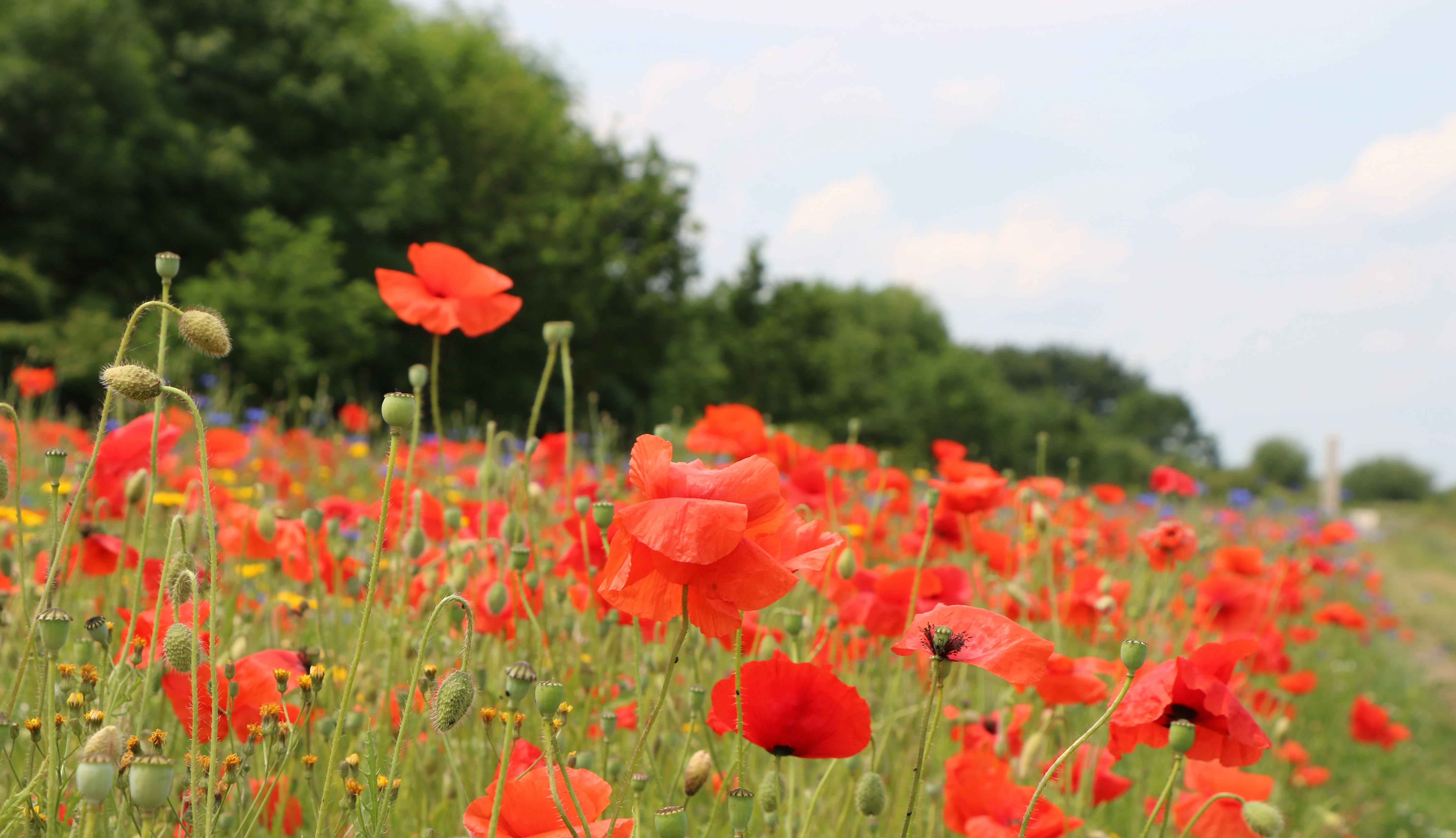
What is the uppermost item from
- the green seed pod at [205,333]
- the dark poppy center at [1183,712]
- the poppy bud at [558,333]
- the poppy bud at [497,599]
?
the poppy bud at [558,333]

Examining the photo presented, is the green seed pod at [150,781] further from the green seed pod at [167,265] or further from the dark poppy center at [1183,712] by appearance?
the dark poppy center at [1183,712]

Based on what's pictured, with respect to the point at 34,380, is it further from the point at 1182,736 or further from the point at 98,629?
the point at 1182,736

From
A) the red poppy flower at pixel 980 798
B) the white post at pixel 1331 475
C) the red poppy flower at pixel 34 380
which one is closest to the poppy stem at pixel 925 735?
the red poppy flower at pixel 980 798

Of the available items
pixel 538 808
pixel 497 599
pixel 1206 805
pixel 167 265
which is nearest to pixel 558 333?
pixel 497 599

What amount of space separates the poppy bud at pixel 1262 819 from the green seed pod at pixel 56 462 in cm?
134

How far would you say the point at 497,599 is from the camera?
137 centimetres

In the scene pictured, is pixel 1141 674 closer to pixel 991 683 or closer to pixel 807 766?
pixel 807 766

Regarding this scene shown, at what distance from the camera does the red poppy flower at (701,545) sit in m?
0.78

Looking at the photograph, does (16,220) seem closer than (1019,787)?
No

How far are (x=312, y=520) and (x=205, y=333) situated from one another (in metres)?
0.63

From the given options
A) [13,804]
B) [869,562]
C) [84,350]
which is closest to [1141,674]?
[13,804]

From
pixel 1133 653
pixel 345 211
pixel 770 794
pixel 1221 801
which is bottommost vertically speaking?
pixel 1221 801

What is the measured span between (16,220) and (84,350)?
450 cm

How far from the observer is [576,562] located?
1694 millimetres
